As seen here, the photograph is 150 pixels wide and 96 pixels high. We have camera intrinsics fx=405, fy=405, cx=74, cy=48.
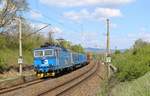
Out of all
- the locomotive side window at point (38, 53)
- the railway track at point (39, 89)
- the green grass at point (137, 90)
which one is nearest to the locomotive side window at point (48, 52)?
the locomotive side window at point (38, 53)


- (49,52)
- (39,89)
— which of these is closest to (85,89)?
(39,89)

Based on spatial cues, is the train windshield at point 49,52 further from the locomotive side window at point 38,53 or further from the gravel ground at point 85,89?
the gravel ground at point 85,89

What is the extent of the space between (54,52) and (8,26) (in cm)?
1675

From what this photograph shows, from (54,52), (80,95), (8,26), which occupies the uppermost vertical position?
(8,26)

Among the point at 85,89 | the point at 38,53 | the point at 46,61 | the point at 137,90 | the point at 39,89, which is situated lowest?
the point at 85,89

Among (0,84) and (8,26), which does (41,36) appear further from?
(0,84)

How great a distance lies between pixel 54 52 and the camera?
41.6m

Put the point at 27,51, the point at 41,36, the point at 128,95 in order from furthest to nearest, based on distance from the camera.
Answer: the point at 41,36
the point at 27,51
the point at 128,95

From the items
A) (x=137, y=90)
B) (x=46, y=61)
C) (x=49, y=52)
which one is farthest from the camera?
(x=49, y=52)

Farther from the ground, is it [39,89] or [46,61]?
[46,61]

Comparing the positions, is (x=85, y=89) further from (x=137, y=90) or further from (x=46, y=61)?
(x=137, y=90)

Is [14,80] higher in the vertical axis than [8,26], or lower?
lower

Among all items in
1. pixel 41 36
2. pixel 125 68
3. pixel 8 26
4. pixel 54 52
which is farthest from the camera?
pixel 41 36

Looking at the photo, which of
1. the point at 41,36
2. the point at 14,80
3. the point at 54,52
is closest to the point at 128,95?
the point at 14,80
